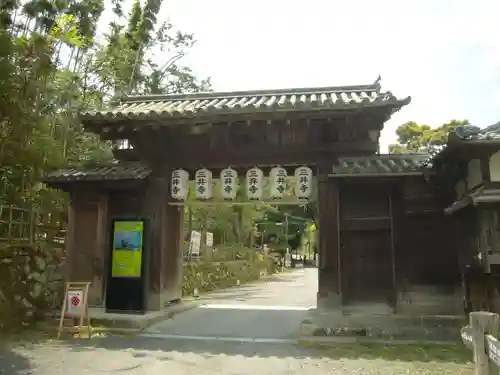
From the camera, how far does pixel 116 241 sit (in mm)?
10352

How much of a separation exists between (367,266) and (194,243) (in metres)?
14.6

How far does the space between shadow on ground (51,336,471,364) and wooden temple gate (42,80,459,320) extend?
1.45m

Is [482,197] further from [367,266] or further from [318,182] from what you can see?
[318,182]

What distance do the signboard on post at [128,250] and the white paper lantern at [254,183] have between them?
108 inches

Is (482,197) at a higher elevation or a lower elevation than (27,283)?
higher

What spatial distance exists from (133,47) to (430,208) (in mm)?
19139

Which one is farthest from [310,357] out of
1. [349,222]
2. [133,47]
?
[133,47]

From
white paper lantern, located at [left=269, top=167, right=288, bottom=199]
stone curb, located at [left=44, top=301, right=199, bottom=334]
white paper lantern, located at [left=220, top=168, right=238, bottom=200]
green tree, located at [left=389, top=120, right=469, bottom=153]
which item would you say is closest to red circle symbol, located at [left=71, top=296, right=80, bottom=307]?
stone curb, located at [left=44, top=301, right=199, bottom=334]

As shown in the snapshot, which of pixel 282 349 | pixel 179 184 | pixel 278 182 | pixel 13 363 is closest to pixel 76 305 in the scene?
pixel 13 363

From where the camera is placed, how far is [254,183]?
10.2 metres

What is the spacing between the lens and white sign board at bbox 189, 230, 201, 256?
2252cm

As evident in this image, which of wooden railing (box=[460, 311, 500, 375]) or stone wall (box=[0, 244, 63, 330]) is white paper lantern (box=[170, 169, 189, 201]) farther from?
wooden railing (box=[460, 311, 500, 375])

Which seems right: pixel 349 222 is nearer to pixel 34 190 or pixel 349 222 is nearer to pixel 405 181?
pixel 405 181

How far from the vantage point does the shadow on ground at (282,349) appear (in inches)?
290
